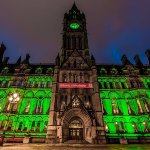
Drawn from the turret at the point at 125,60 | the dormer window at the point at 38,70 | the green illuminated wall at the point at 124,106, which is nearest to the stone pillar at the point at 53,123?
the dormer window at the point at 38,70

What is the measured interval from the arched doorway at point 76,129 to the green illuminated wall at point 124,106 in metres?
6.37

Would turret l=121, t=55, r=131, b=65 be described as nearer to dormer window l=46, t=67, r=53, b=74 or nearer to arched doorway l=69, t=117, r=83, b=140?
dormer window l=46, t=67, r=53, b=74

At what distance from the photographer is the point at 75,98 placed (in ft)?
95.6

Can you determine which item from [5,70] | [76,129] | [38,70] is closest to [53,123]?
[76,129]

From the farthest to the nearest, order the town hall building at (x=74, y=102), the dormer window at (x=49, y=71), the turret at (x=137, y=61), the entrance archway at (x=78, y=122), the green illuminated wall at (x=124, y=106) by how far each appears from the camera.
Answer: the turret at (x=137, y=61)
the dormer window at (x=49, y=71)
the green illuminated wall at (x=124, y=106)
the town hall building at (x=74, y=102)
the entrance archway at (x=78, y=122)

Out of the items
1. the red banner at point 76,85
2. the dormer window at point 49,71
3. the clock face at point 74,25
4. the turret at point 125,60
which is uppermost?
the clock face at point 74,25

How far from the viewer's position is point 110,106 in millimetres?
32969

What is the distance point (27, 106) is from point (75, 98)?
12.2 m

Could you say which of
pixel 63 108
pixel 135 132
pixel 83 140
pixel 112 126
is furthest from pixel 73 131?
pixel 135 132

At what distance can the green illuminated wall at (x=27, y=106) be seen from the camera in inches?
1139

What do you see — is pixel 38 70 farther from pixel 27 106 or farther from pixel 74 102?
pixel 74 102

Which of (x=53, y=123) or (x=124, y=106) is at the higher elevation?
(x=124, y=106)

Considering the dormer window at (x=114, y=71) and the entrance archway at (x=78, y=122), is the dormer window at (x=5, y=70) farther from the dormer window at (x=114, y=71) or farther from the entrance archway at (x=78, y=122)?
the dormer window at (x=114, y=71)

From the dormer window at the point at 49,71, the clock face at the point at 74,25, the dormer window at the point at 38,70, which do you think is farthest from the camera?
the clock face at the point at 74,25
